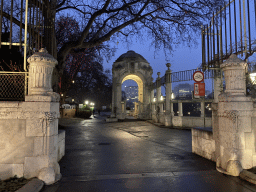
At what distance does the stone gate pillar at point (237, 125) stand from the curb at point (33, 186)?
4417 mm

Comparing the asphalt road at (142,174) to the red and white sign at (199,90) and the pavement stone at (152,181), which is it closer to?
the pavement stone at (152,181)

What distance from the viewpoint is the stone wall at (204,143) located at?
6120 millimetres

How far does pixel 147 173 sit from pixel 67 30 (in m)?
16.4

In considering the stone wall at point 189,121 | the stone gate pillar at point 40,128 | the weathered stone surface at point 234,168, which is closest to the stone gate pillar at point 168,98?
the stone wall at point 189,121

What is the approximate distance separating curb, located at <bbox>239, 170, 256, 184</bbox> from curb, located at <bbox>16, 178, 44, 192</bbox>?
4.57 meters

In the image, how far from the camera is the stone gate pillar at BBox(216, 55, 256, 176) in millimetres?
4837

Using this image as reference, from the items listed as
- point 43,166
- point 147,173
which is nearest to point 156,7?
point 147,173

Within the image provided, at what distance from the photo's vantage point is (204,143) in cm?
653

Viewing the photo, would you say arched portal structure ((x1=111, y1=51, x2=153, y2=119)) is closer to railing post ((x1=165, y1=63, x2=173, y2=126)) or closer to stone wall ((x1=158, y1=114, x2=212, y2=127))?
railing post ((x1=165, y1=63, x2=173, y2=126))

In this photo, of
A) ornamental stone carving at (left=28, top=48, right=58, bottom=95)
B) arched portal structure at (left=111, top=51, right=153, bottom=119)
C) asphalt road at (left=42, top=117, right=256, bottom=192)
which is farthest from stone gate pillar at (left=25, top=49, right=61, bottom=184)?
arched portal structure at (left=111, top=51, right=153, bottom=119)

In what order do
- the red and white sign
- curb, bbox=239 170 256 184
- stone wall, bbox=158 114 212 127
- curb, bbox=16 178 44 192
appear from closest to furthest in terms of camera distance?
curb, bbox=16 178 44 192, curb, bbox=239 170 256 184, the red and white sign, stone wall, bbox=158 114 212 127

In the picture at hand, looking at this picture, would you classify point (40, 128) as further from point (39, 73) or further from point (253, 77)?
point (253, 77)

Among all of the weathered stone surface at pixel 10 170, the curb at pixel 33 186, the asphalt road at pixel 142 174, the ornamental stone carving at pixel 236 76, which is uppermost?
the ornamental stone carving at pixel 236 76

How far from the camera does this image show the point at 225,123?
510 centimetres
